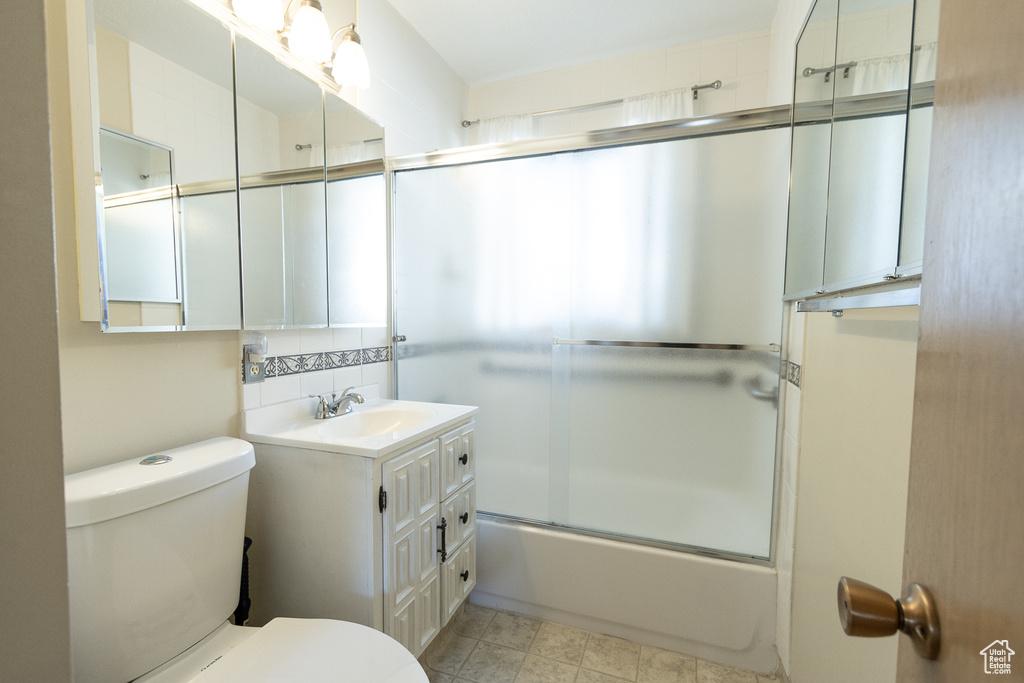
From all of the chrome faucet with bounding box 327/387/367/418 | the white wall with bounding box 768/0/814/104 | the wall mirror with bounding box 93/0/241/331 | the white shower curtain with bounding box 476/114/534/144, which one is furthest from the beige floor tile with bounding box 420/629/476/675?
the white shower curtain with bounding box 476/114/534/144

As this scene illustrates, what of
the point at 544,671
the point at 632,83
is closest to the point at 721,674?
the point at 544,671

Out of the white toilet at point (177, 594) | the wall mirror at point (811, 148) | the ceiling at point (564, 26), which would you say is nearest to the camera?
the white toilet at point (177, 594)

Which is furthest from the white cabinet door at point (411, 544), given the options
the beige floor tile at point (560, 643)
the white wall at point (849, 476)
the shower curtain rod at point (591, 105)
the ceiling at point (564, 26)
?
the shower curtain rod at point (591, 105)

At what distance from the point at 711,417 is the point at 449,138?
2082mm

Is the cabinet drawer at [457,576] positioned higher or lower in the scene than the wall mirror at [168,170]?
lower

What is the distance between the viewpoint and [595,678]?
1470 millimetres

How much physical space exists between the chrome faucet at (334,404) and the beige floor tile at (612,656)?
127 centimetres

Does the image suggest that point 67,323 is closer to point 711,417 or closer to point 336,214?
point 336,214

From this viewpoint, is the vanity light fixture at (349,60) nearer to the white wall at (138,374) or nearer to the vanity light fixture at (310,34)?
the vanity light fixture at (310,34)

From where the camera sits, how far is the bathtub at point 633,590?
1516 mm

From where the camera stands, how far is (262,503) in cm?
128

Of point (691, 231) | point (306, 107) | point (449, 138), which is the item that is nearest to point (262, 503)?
point (306, 107)

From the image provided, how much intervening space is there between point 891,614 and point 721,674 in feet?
5.09

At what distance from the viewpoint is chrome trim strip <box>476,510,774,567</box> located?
60.9 inches
